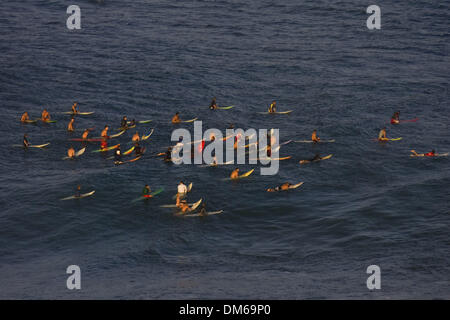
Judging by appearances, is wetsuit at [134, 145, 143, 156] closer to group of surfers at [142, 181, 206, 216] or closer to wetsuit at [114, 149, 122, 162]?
wetsuit at [114, 149, 122, 162]

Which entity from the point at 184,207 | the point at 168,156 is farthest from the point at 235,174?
the point at 184,207

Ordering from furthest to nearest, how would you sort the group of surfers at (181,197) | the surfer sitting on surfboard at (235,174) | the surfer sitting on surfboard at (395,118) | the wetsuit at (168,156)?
the surfer sitting on surfboard at (395,118), the wetsuit at (168,156), the surfer sitting on surfboard at (235,174), the group of surfers at (181,197)

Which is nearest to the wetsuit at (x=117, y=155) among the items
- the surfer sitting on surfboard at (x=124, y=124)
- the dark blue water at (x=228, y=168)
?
the dark blue water at (x=228, y=168)

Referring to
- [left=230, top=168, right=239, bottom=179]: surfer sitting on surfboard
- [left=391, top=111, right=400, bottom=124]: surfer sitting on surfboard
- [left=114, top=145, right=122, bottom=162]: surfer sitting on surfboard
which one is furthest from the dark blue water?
[left=114, top=145, right=122, bottom=162]: surfer sitting on surfboard

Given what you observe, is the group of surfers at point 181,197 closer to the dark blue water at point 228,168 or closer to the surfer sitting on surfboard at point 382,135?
the dark blue water at point 228,168

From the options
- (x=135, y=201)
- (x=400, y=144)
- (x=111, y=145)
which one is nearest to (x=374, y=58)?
(x=400, y=144)

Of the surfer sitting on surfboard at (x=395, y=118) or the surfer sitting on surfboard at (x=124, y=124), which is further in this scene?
the surfer sitting on surfboard at (x=395, y=118)

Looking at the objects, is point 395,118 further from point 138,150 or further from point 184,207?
point 184,207

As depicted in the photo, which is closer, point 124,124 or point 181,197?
point 181,197
